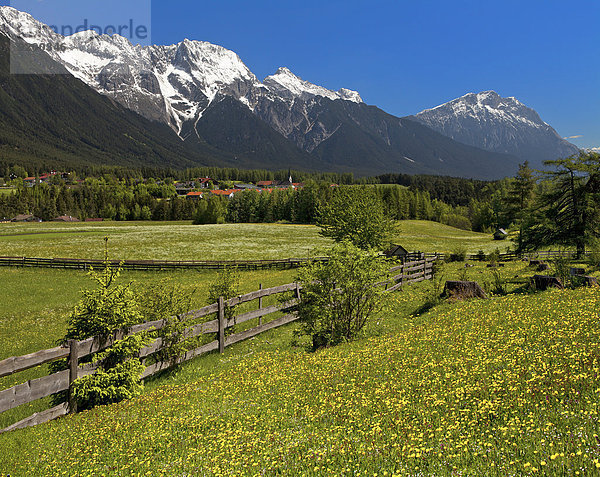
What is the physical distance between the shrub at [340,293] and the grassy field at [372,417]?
2.36 m

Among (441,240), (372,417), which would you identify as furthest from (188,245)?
(372,417)

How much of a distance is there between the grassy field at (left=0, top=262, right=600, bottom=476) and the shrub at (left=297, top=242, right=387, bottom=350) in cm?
236

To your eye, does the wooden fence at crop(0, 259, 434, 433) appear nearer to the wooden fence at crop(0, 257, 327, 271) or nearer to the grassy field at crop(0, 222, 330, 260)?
the wooden fence at crop(0, 257, 327, 271)

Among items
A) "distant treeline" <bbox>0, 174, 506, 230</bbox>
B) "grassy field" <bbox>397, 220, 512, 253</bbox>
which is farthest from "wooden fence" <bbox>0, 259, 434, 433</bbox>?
"distant treeline" <bbox>0, 174, 506, 230</bbox>

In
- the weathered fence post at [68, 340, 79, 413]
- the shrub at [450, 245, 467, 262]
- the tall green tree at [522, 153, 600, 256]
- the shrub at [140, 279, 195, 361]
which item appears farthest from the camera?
the shrub at [450, 245, 467, 262]

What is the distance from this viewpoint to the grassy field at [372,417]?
555 centimetres

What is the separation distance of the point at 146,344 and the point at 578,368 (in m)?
10.5

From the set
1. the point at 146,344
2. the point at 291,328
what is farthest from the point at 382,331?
the point at 146,344

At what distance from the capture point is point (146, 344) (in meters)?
10.6

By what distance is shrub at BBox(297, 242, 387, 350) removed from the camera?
1408cm

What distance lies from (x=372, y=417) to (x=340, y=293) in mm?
7196

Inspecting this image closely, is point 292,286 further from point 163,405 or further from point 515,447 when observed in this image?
point 515,447

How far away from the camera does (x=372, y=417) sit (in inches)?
285

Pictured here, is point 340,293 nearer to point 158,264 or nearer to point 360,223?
point 360,223
